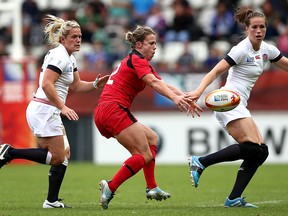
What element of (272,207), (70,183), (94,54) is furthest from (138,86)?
(94,54)

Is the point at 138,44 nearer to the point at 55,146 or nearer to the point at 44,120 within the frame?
the point at 44,120

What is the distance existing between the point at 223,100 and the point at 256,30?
0.98 meters

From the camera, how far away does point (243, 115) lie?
→ 385 inches

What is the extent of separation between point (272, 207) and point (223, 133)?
9.13 metres

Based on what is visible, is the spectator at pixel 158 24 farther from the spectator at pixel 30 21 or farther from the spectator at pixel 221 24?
the spectator at pixel 30 21

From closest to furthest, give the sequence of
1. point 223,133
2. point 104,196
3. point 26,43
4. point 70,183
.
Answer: point 104,196 → point 70,183 → point 223,133 → point 26,43

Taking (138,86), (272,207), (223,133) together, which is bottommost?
(223,133)

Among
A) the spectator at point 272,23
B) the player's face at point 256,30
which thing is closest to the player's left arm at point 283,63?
the player's face at point 256,30

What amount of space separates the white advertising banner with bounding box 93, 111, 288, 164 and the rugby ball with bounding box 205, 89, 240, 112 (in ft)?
30.8

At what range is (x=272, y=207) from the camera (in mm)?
9859

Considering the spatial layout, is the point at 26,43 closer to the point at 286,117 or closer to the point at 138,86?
the point at 286,117

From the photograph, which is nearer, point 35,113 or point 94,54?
point 35,113

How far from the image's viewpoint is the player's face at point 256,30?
9828 millimetres

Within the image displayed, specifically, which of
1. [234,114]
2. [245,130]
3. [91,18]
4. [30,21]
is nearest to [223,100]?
[234,114]
